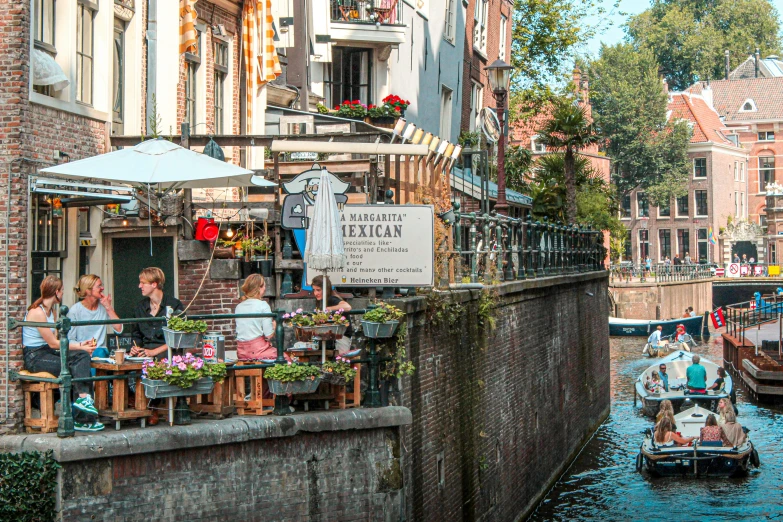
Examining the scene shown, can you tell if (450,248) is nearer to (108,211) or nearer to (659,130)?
(108,211)

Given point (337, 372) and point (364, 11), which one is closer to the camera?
point (337, 372)

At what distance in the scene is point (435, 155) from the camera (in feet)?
54.4

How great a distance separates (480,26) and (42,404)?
29.0 metres

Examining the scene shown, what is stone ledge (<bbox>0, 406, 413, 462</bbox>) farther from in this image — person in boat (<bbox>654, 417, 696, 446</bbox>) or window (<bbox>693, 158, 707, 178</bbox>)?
window (<bbox>693, 158, 707, 178</bbox>)

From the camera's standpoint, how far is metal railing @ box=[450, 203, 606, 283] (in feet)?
52.6

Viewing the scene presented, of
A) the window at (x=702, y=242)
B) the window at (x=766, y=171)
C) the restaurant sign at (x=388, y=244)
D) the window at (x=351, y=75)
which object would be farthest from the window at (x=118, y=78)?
the window at (x=766, y=171)

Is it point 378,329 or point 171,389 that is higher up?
point 378,329

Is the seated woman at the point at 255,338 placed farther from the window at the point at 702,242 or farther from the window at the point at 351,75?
the window at the point at 702,242

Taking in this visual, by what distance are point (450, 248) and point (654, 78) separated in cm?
7054

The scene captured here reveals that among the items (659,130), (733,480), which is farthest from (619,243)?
(733,480)

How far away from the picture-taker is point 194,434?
9766mm

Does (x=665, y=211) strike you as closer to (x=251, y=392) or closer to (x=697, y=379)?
(x=697, y=379)

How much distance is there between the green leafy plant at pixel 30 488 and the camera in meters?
9.09

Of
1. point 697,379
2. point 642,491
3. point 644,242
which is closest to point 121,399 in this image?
point 642,491
